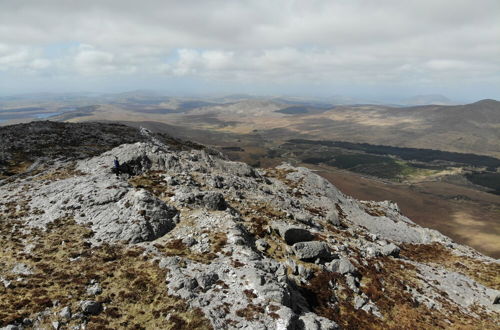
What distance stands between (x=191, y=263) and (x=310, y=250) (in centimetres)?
1214

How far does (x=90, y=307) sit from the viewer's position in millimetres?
18016

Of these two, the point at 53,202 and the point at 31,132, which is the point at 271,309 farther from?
the point at 31,132

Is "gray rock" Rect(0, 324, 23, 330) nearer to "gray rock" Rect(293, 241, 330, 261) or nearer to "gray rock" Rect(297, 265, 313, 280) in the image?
"gray rock" Rect(297, 265, 313, 280)

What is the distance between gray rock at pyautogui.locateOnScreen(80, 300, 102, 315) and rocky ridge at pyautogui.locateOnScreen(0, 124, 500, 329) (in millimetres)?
64

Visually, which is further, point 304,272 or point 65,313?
point 304,272

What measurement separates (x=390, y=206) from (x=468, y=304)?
43.6m

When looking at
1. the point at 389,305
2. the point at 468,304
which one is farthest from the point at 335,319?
the point at 468,304

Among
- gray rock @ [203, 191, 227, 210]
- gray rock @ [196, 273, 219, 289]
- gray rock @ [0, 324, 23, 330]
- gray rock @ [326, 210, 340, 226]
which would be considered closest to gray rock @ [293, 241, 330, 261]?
gray rock @ [203, 191, 227, 210]

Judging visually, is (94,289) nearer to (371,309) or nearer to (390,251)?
(371,309)

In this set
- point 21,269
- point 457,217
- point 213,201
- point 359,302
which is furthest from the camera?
point 457,217

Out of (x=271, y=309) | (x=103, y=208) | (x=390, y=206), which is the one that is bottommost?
(x=390, y=206)

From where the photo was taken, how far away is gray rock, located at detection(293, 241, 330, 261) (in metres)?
28.4

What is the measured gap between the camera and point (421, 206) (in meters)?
178

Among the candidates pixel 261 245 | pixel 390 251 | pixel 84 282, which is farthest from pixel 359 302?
pixel 84 282
